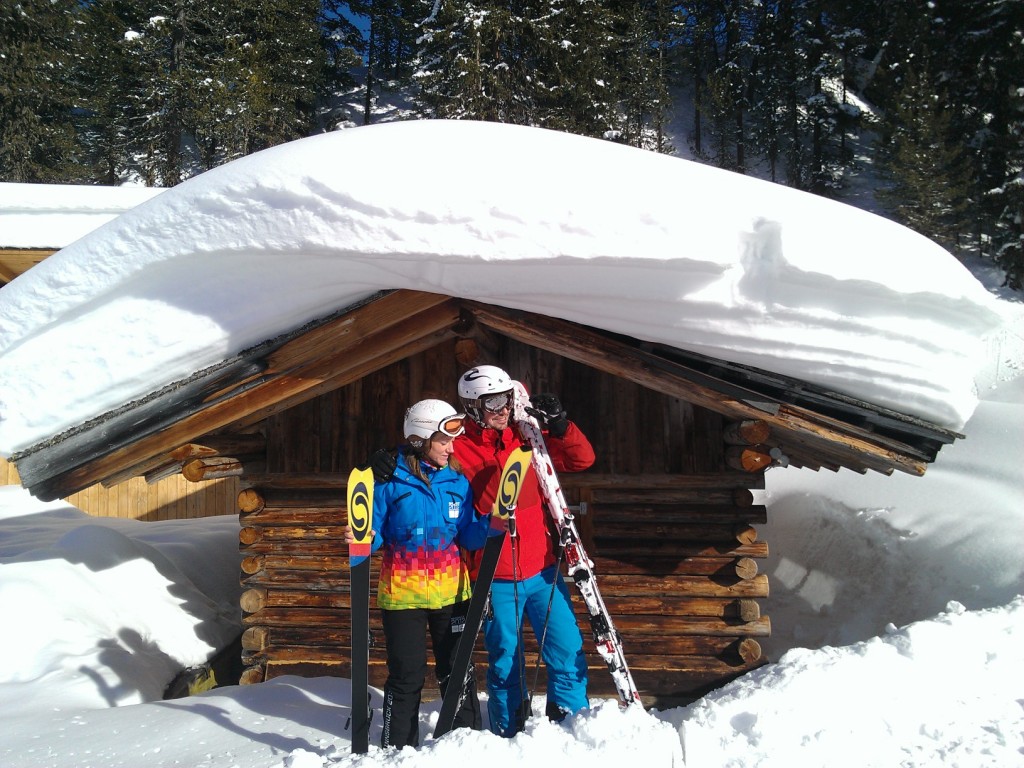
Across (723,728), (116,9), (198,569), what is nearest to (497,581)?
(723,728)

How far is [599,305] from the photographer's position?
4.43 metres

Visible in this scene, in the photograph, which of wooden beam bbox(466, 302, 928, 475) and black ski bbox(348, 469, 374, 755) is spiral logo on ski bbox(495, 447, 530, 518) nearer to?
black ski bbox(348, 469, 374, 755)

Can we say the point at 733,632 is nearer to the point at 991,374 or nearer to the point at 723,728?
the point at 723,728

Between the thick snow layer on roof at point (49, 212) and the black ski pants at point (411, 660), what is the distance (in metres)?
10.1

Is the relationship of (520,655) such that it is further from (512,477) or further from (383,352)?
(383,352)

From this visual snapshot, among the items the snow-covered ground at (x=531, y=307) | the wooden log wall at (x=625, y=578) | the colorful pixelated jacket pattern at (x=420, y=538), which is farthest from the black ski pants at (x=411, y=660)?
the wooden log wall at (x=625, y=578)

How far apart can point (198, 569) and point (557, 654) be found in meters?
5.99

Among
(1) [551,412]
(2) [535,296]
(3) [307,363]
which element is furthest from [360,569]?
(2) [535,296]

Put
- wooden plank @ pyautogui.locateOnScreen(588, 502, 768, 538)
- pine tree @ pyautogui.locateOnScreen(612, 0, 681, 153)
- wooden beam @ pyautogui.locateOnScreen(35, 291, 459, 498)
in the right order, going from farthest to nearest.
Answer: pine tree @ pyautogui.locateOnScreen(612, 0, 681, 153), wooden plank @ pyautogui.locateOnScreen(588, 502, 768, 538), wooden beam @ pyautogui.locateOnScreen(35, 291, 459, 498)

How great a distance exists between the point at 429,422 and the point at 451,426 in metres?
0.12

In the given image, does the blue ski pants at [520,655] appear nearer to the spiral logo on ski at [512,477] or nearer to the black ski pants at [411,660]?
the black ski pants at [411,660]

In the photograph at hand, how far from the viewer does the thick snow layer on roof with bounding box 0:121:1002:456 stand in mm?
4199

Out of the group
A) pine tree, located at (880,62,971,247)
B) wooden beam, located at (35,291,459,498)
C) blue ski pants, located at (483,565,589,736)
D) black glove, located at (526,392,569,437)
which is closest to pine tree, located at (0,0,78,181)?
wooden beam, located at (35,291,459,498)

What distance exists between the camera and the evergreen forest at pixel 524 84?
22422mm
